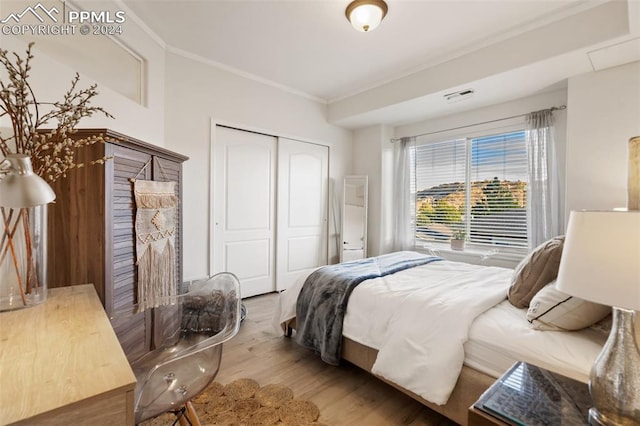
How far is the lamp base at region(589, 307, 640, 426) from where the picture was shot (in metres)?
0.78

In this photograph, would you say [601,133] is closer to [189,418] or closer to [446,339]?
[446,339]

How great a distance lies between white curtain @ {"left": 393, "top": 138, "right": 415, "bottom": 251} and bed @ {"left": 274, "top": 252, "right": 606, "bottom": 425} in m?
2.27

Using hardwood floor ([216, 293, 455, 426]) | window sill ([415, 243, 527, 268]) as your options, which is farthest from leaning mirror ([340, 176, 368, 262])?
hardwood floor ([216, 293, 455, 426])

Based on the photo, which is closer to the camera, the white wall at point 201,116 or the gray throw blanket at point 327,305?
the gray throw blanket at point 327,305

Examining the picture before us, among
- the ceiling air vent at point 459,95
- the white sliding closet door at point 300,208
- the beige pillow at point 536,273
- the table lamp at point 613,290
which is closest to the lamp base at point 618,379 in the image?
the table lamp at point 613,290

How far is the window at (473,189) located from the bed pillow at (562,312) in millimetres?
2328

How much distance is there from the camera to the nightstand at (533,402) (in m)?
0.86

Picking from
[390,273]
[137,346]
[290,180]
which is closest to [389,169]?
[290,180]

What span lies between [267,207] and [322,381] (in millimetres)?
2441

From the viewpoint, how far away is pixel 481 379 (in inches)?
56.9

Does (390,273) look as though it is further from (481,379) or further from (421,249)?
(421,249)

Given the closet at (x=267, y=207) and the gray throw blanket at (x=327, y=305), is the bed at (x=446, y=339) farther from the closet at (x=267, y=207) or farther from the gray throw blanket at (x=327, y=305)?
the closet at (x=267, y=207)

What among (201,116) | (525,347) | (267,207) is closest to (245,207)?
(267,207)

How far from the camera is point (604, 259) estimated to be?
802 mm
